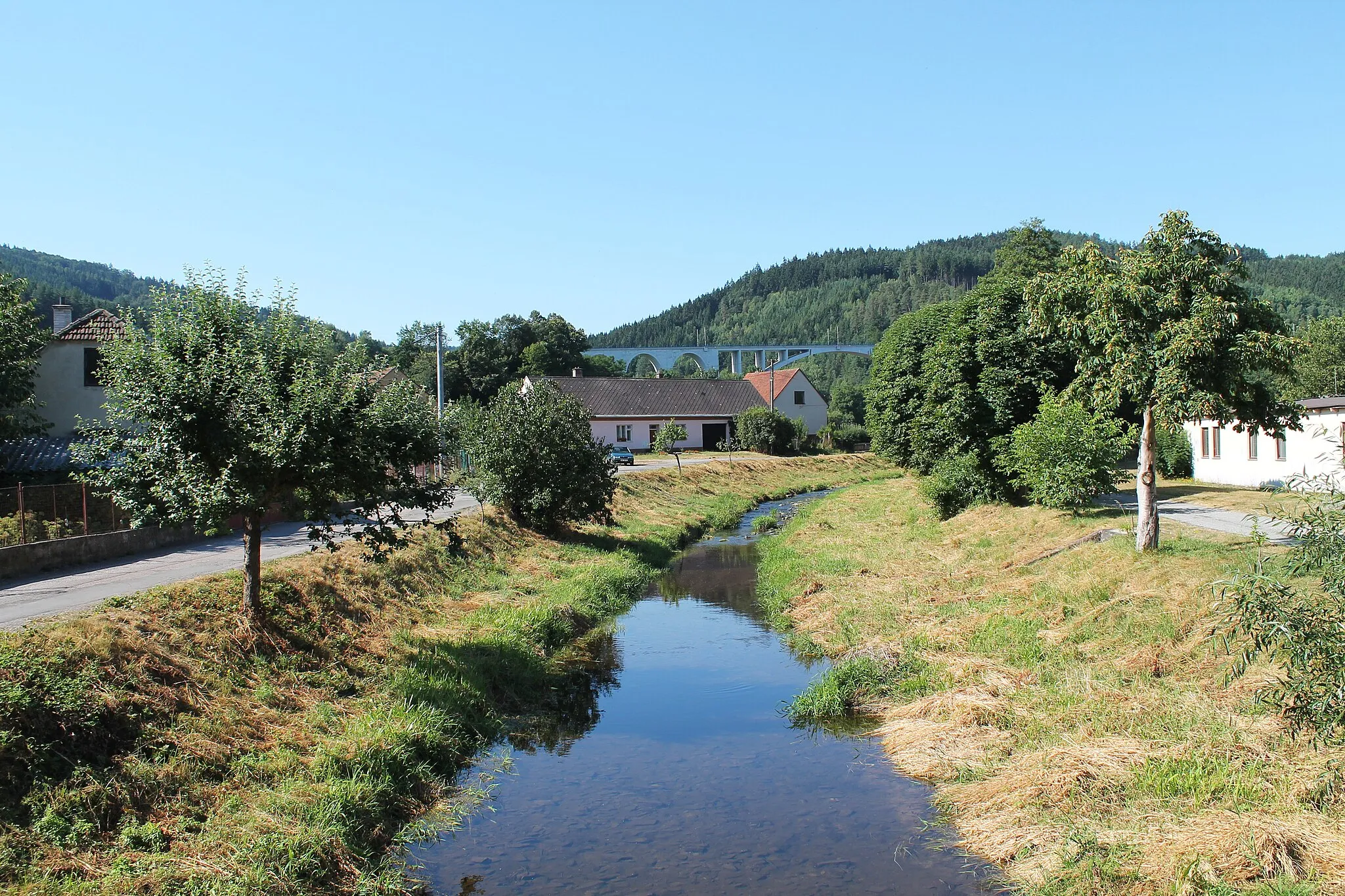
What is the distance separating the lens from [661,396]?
79562 millimetres

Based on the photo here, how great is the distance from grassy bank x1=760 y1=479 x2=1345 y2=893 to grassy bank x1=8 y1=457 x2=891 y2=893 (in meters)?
5.63

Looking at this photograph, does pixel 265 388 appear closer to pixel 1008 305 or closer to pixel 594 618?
pixel 594 618

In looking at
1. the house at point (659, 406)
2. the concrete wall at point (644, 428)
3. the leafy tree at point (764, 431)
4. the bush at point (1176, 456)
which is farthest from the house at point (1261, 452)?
the concrete wall at point (644, 428)

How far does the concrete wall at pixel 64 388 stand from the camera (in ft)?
115

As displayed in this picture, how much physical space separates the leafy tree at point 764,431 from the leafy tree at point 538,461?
40.7 metres

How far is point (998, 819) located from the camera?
408 inches

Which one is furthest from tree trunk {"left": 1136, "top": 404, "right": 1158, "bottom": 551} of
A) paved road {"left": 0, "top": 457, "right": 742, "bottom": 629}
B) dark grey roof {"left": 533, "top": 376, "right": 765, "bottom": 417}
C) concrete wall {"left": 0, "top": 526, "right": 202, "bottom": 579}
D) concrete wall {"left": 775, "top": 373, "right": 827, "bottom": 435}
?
concrete wall {"left": 775, "top": 373, "right": 827, "bottom": 435}

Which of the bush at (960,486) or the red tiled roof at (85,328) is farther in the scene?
→ the red tiled roof at (85,328)

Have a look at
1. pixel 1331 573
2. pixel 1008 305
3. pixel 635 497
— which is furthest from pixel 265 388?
pixel 635 497

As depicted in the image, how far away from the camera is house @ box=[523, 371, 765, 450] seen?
77000 mm

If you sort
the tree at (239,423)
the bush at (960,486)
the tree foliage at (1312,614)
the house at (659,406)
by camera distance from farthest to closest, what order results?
the house at (659,406), the bush at (960,486), the tree at (239,423), the tree foliage at (1312,614)

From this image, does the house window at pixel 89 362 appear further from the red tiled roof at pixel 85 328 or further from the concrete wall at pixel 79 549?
the concrete wall at pixel 79 549

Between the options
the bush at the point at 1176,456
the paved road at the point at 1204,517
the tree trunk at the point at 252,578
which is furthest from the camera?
the bush at the point at 1176,456

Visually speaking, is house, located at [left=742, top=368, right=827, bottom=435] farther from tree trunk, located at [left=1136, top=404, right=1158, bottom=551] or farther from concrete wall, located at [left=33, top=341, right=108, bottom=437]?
tree trunk, located at [left=1136, top=404, right=1158, bottom=551]
